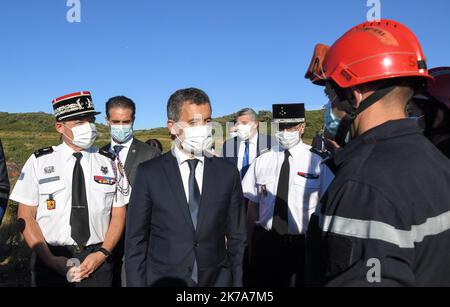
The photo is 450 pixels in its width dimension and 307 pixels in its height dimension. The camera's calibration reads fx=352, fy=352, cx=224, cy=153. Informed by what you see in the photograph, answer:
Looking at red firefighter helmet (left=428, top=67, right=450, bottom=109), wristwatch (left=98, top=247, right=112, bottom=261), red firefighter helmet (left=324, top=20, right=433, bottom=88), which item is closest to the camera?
red firefighter helmet (left=324, top=20, right=433, bottom=88)

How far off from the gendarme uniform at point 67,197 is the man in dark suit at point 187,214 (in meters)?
0.69

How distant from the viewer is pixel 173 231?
8.76 ft

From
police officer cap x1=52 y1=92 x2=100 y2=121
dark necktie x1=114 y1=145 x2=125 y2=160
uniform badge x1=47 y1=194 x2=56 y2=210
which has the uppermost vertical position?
police officer cap x1=52 y1=92 x2=100 y2=121

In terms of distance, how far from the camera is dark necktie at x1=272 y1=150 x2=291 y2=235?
13.3 ft

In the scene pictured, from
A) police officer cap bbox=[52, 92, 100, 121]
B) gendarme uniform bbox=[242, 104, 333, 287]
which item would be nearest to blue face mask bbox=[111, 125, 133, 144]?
police officer cap bbox=[52, 92, 100, 121]

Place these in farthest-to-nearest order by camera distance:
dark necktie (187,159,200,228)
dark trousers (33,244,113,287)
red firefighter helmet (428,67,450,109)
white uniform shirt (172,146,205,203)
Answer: dark trousers (33,244,113,287)
white uniform shirt (172,146,205,203)
dark necktie (187,159,200,228)
red firefighter helmet (428,67,450,109)

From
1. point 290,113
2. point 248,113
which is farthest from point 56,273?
point 248,113

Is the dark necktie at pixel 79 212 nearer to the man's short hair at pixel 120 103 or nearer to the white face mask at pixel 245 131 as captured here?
the man's short hair at pixel 120 103

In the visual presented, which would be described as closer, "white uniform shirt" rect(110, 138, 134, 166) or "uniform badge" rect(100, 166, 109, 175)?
"uniform badge" rect(100, 166, 109, 175)

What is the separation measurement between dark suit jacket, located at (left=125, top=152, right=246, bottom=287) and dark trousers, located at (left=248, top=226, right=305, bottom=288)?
4.16 ft

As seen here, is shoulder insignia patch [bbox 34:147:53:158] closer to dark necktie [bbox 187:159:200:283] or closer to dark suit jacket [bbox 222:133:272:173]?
dark necktie [bbox 187:159:200:283]

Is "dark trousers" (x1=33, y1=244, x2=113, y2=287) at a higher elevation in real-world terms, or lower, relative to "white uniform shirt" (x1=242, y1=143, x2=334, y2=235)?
lower

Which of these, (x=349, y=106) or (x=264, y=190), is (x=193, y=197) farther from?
(x=264, y=190)

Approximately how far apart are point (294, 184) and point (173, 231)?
1.95 meters
